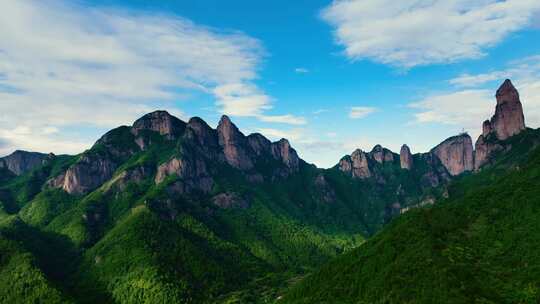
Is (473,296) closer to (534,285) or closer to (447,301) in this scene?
(447,301)

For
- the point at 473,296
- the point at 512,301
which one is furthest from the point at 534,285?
the point at 473,296

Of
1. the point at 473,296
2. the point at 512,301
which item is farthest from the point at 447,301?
the point at 512,301

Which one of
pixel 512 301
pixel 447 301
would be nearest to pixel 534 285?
pixel 512 301

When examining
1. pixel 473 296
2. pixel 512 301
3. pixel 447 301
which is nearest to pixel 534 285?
pixel 512 301

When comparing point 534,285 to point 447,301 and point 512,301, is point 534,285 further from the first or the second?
point 447,301

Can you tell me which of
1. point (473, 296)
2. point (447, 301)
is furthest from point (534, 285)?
point (447, 301)
